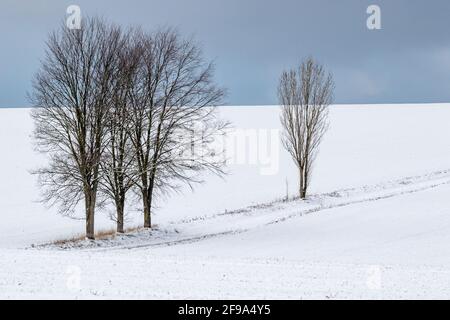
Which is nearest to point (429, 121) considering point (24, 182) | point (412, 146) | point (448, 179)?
point (412, 146)

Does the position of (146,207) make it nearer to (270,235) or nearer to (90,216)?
(90,216)

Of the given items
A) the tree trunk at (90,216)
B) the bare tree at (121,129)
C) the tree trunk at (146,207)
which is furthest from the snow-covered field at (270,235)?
the bare tree at (121,129)

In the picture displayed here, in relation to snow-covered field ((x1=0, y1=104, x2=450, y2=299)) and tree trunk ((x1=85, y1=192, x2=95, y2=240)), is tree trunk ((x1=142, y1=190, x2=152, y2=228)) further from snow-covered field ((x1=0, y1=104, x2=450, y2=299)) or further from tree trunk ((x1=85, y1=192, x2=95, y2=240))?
tree trunk ((x1=85, y1=192, x2=95, y2=240))

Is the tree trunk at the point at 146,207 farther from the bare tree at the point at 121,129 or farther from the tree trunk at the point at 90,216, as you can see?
the tree trunk at the point at 90,216

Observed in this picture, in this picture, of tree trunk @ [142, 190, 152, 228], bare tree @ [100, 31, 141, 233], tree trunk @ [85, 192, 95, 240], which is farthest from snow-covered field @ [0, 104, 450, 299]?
bare tree @ [100, 31, 141, 233]

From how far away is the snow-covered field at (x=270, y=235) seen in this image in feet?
45.5

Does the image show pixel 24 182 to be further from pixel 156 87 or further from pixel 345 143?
pixel 345 143

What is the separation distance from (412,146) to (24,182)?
43.8m

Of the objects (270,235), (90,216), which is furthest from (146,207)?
(270,235)

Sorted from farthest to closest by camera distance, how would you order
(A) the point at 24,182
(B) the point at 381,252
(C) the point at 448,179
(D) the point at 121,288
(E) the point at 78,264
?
(A) the point at 24,182 < (C) the point at 448,179 < (B) the point at 381,252 < (E) the point at 78,264 < (D) the point at 121,288

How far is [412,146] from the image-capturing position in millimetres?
69000

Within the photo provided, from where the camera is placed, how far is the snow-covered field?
1388 cm

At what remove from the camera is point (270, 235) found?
2772 centimetres

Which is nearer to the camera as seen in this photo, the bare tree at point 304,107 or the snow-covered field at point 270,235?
the snow-covered field at point 270,235
